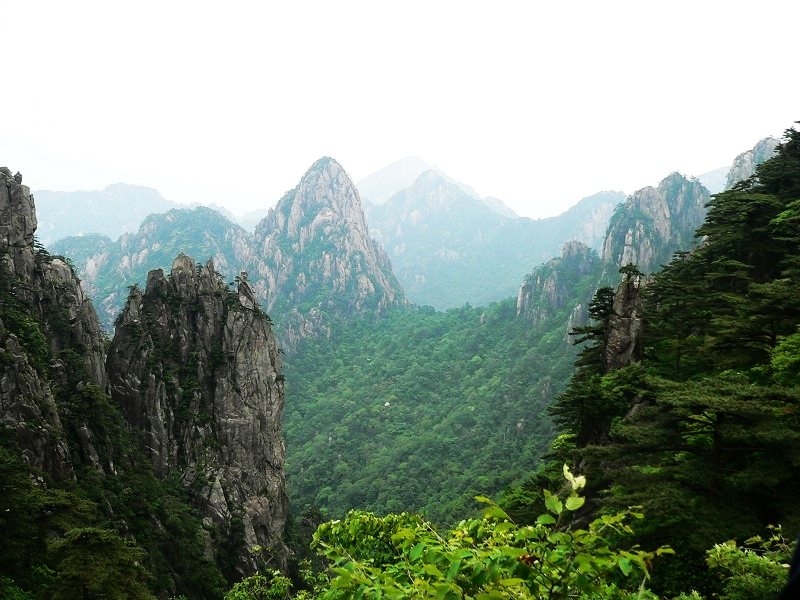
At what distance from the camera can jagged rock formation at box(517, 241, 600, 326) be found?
12888cm

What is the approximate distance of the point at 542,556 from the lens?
13.6 feet

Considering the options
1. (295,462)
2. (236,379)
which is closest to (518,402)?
(295,462)

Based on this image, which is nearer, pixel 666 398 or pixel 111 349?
pixel 666 398

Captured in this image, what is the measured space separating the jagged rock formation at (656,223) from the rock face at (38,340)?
103 metres

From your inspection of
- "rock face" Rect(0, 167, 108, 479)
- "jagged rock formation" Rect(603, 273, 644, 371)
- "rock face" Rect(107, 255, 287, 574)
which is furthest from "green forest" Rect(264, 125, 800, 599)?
"rock face" Rect(107, 255, 287, 574)

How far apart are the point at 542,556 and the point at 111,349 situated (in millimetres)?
52568

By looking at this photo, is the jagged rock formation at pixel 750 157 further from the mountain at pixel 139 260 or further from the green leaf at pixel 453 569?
the mountain at pixel 139 260

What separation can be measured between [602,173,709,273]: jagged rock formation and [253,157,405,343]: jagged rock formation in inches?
3249

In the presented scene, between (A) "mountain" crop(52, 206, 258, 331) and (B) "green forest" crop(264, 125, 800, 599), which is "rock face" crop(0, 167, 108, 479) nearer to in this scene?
(B) "green forest" crop(264, 125, 800, 599)

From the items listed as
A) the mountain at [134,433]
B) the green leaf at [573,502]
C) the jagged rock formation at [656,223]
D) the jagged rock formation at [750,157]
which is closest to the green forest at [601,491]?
the green leaf at [573,502]

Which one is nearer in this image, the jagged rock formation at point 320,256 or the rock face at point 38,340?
the rock face at point 38,340

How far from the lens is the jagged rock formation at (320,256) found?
168500 mm

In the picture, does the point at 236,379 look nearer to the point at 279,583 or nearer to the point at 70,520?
the point at 70,520

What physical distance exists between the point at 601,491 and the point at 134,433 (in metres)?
43.9
